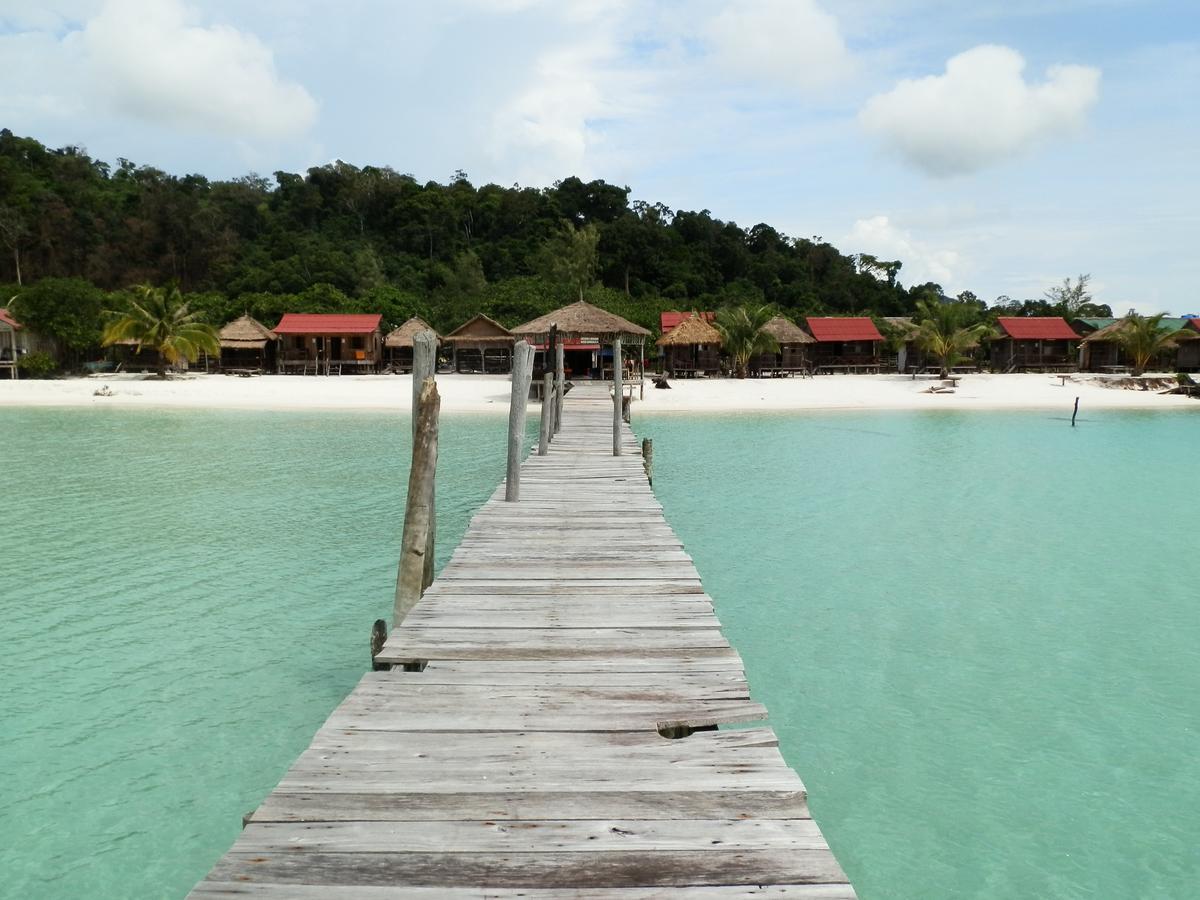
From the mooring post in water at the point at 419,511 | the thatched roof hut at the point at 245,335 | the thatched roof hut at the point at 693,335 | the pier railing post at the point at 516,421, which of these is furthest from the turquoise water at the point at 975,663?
the thatched roof hut at the point at 245,335

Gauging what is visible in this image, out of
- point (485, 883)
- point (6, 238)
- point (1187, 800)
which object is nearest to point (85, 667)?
point (485, 883)

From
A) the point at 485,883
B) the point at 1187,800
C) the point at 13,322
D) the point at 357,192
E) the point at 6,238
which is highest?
Answer: the point at 357,192

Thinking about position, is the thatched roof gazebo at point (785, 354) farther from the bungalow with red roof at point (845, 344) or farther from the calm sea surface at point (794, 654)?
the calm sea surface at point (794, 654)

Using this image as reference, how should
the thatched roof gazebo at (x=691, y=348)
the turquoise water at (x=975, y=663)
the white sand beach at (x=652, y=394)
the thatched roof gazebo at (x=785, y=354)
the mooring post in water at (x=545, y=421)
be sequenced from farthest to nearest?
the thatched roof gazebo at (x=785, y=354) → the thatched roof gazebo at (x=691, y=348) → the white sand beach at (x=652, y=394) → the mooring post in water at (x=545, y=421) → the turquoise water at (x=975, y=663)

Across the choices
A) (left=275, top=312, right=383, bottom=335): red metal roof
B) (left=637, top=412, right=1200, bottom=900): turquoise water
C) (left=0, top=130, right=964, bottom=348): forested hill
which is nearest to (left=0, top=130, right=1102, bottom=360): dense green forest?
(left=0, top=130, right=964, bottom=348): forested hill

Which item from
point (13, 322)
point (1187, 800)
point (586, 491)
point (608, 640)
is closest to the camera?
point (608, 640)

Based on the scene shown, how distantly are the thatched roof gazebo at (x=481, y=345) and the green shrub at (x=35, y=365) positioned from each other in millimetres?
16802

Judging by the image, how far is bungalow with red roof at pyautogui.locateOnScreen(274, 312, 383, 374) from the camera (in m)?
40.6

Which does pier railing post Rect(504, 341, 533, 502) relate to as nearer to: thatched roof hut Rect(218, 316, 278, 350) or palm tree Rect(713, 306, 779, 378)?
palm tree Rect(713, 306, 779, 378)

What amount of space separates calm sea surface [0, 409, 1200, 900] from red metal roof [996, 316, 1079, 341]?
3218cm

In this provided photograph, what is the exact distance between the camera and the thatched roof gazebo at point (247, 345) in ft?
132

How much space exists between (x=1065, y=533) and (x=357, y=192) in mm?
59748

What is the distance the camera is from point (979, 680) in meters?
6.75

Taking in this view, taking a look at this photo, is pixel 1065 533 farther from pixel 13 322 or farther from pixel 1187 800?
pixel 13 322
